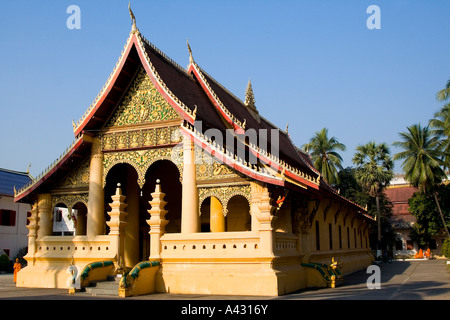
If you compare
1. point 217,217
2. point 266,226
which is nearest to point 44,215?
point 217,217

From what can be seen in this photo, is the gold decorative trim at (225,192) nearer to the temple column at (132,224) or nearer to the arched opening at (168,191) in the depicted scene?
the temple column at (132,224)

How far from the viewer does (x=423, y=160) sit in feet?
136

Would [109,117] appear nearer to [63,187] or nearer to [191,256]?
[63,187]

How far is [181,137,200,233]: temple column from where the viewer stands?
14.0m

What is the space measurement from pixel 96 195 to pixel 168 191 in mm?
4253

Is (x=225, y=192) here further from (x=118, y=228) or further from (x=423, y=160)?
(x=423, y=160)

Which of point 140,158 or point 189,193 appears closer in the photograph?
point 189,193

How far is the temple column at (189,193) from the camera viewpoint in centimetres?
1399

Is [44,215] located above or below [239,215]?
above

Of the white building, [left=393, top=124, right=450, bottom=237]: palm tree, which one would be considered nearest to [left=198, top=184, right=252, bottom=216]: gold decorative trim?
the white building

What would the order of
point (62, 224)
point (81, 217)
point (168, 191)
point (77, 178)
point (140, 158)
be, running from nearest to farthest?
point (140, 158) → point (77, 178) → point (81, 217) → point (168, 191) → point (62, 224)

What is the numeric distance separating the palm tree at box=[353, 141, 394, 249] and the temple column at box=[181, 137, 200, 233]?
1340 inches

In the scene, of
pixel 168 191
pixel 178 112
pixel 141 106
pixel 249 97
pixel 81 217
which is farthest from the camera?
pixel 249 97
